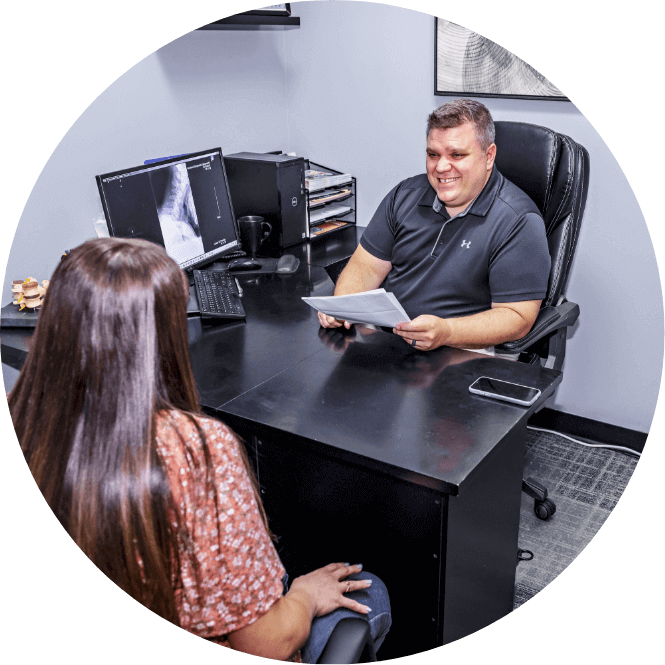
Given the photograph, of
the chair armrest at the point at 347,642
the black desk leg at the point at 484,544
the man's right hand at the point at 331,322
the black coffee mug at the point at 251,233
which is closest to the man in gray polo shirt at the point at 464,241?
the man's right hand at the point at 331,322

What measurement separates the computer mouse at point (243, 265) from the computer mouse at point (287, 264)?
83 mm

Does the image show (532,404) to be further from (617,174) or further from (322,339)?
(617,174)

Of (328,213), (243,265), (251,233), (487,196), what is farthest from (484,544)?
(328,213)

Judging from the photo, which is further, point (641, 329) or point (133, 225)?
point (641, 329)

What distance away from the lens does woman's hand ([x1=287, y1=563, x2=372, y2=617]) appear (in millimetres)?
1073

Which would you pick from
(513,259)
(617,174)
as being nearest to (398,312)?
(513,259)

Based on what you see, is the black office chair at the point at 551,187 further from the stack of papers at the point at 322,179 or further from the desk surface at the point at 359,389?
the stack of papers at the point at 322,179

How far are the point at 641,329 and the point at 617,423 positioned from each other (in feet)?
1.35

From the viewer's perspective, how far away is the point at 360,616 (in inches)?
43.6

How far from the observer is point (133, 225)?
1823 mm

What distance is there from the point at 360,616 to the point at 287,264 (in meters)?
1.33

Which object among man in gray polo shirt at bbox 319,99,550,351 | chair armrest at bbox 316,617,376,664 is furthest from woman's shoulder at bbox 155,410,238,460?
man in gray polo shirt at bbox 319,99,550,351

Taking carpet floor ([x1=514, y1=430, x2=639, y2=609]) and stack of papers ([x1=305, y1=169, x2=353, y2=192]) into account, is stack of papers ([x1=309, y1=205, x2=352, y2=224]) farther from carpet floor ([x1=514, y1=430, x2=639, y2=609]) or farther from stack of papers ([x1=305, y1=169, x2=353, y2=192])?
carpet floor ([x1=514, y1=430, x2=639, y2=609])

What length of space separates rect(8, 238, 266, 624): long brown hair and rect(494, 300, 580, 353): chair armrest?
3.70 ft
